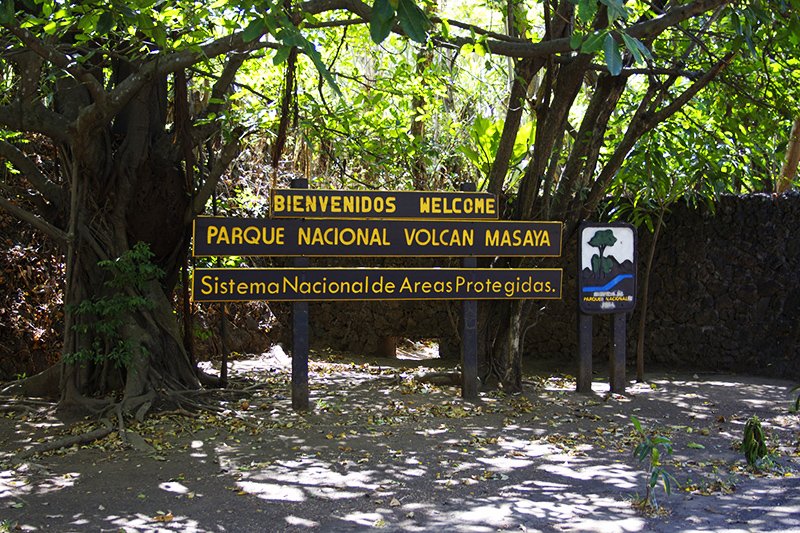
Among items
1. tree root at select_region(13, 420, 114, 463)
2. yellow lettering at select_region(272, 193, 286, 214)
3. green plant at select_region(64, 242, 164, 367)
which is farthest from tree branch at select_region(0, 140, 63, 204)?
tree root at select_region(13, 420, 114, 463)

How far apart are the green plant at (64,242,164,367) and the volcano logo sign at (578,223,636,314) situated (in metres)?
4.90

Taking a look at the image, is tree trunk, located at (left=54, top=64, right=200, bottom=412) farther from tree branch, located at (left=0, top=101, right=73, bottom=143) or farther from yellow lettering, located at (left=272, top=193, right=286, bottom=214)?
yellow lettering, located at (left=272, top=193, right=286, bottom=214)

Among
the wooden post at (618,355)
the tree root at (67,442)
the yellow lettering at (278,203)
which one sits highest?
the yellow lettering at (278,203)

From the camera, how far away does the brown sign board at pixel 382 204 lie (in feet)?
29.3

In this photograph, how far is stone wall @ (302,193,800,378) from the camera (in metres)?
11.7

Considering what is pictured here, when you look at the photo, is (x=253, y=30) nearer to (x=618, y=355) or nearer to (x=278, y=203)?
(x=278, y=203)

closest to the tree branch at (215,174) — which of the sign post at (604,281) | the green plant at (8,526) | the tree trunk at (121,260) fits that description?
the tree trunk at (121,260)

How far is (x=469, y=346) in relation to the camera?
9836 mm

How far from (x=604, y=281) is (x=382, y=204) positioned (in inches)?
114

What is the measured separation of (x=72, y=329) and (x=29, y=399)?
1.15 meters

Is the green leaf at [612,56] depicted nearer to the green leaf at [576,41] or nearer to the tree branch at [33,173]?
the green leaf at [576,41]

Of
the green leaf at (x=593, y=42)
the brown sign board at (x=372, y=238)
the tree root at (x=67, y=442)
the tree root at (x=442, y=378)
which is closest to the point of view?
the green leaf at (x=593, y=42)

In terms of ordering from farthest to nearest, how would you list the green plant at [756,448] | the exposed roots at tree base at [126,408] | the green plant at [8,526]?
the exposed roots at tree base at [126,408] < the green plant at [756,448] < the green plant at [8,526]

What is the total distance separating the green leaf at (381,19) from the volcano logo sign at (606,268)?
19.0 ft
